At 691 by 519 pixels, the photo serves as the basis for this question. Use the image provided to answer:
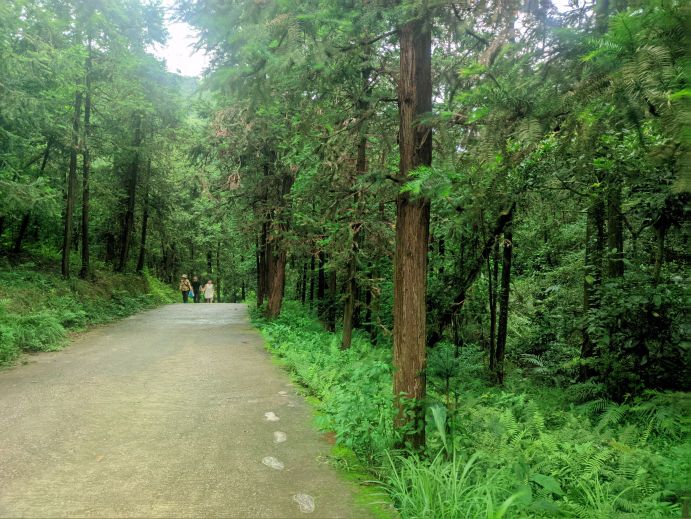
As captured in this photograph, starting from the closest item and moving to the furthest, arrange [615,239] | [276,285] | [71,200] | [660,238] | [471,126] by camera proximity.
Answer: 1. [471,126]
2. [660,238]
3. [615,239]
4. [71,200]
5. [276,285]

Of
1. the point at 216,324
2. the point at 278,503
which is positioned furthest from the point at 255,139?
the point at 278,503

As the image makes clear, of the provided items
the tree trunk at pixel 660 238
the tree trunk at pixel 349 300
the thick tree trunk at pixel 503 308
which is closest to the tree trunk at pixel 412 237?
the tree trunk at pixel 660 238

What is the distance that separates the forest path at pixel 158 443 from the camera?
12.2 ft

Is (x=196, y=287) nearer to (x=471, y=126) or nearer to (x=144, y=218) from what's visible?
(x=144, y=218)

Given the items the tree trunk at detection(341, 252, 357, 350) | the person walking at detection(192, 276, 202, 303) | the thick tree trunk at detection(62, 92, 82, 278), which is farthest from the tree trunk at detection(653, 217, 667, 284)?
the person walking at detection(192, 276, 202, 303)

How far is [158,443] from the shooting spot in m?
4.95

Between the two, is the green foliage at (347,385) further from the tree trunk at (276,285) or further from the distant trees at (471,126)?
the tree trunk at (276,285)

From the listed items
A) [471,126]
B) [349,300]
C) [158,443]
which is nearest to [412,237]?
[471,126]

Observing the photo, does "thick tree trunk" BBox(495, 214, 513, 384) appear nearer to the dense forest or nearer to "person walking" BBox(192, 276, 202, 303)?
the dense forest

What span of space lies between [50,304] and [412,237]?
12658 millimetres

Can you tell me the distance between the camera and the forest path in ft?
12.2

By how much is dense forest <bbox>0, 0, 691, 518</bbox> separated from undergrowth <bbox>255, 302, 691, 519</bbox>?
0.11 ft

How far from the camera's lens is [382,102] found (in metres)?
5.53

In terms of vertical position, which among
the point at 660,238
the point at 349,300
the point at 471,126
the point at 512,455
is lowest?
the point at 512,455
